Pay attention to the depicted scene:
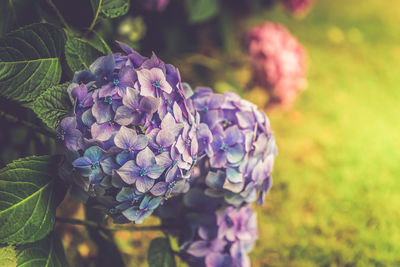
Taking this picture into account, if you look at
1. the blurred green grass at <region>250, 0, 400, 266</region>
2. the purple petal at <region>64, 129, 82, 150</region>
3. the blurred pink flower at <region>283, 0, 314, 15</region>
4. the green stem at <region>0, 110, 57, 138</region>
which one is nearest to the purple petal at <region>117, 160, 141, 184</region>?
the purple petal at <region>64, 129, 82, 150</region>

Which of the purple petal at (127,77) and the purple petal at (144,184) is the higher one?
the purple petal at (127,77)

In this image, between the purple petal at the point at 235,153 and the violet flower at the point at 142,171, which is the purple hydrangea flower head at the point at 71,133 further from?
the purple petal at the point at 235,153

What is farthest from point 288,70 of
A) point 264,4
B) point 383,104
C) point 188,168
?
point 188,168

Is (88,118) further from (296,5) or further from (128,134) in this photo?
(296,5)

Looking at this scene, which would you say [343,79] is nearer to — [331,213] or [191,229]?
[331,213]

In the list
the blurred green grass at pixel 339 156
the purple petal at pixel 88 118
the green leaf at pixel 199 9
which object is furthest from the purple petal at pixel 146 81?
the blurred green grass at pixel 339 156

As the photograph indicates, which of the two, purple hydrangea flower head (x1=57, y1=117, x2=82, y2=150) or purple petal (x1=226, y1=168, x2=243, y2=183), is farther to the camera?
purple petal (x1=226, y1=168, x2=243, y2=183)

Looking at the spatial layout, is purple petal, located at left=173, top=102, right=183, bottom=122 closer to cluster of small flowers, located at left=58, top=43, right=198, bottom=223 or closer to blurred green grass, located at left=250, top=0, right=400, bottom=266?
cluster of small flowers, located at left=58, top=43, right=198, bottom=223
